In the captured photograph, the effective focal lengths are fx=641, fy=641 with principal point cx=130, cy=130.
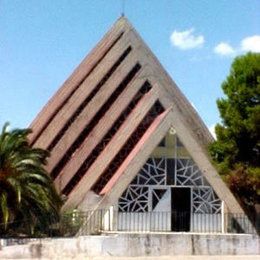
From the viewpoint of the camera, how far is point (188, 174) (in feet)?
107

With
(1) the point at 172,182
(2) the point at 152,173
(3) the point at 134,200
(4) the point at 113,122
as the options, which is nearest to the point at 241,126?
(1) the point at 172,182

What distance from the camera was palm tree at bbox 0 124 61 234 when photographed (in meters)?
28.2

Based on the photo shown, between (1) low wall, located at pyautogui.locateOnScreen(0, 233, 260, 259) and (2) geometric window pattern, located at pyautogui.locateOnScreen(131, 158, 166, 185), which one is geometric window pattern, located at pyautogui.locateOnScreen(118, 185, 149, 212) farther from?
(1) low wall, located at pyautogui.locateOnScreen(0, 233, 260, 259)

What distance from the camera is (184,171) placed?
32469 mm

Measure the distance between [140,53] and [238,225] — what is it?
1300 cm

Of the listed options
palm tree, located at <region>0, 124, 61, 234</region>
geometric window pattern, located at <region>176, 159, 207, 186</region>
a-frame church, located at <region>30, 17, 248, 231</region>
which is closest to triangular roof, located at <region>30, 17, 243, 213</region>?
a-frame church, located at <region>30, 17, 248, 231</region>

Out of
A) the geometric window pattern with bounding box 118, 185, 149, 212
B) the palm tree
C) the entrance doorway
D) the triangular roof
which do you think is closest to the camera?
the palm tree

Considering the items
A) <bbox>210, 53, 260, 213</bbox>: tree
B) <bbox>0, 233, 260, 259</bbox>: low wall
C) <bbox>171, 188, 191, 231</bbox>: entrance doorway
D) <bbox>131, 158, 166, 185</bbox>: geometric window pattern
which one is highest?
<bbox>210, 53, 260, 213</bbox>: tree

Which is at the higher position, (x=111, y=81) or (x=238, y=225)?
(x=111, y=81)

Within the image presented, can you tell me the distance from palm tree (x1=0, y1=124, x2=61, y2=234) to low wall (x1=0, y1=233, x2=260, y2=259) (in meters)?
2.65

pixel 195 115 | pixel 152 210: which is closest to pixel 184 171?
pixel 152 210

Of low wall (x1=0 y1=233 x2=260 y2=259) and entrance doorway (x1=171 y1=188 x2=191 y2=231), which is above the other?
entrance doorway (x1=171 y1=188 x2=191 y2=231)

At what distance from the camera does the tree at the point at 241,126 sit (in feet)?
114

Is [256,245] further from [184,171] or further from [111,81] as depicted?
[111,81]
